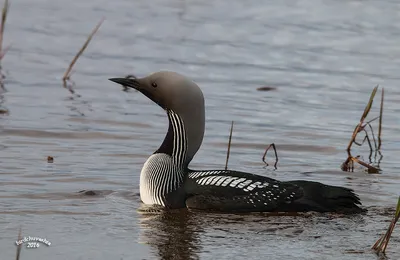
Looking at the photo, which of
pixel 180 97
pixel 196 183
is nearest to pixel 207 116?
pixel 180 97

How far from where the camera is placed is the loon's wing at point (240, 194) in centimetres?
689

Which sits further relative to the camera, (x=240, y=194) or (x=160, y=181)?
(x=160, y=181)

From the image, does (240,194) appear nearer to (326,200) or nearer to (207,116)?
(326,200)

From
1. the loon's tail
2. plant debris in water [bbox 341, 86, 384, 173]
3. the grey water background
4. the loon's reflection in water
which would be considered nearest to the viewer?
the loon's reflection in water

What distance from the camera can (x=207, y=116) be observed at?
10.4 meters

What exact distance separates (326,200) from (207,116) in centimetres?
363

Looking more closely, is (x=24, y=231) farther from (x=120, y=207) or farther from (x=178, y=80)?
(x=178, y=80)

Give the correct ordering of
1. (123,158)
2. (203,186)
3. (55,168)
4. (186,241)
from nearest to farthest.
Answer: (186,241) → (203,186) → (55,168) → (123,158)

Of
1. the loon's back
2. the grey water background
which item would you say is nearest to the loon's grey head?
the loon's back

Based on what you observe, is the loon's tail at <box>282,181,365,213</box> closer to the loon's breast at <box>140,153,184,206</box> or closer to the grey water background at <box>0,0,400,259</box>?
the grey water background at <box>0,0,400,259</box>

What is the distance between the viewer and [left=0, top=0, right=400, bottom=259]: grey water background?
20.9ft

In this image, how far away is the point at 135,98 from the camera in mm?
11141

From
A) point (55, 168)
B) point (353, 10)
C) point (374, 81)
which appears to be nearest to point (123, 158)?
point (55, 168)

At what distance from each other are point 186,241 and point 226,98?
4971mm
